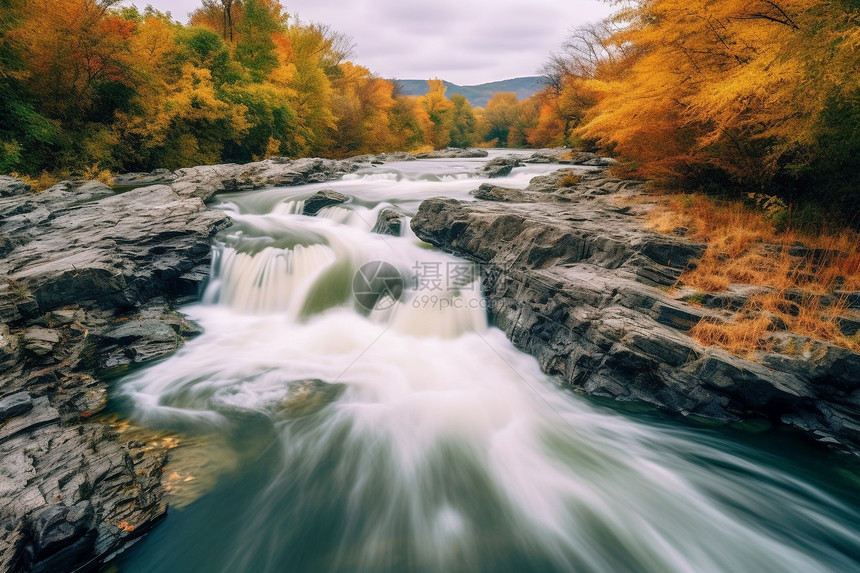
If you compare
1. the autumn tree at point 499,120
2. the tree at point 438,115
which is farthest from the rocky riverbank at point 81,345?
the autumn tree at point 499,120

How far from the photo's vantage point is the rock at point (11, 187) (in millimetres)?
10805

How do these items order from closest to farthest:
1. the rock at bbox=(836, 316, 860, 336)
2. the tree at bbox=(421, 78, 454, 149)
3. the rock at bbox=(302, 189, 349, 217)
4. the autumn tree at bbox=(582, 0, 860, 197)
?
the rock at bbox=(836, 316, 860, 336) → the autumn tree at bbox=(582, 0, 860, 197) → the rock at bbox=(302, 189, 349, 217) → the tree at bbox=(421, 78, 454, 149)

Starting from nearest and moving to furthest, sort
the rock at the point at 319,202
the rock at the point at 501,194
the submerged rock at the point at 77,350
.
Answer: the submerged rock at the point at 77,350, the rock at the point at 501,194, the rock at the point at 319,202

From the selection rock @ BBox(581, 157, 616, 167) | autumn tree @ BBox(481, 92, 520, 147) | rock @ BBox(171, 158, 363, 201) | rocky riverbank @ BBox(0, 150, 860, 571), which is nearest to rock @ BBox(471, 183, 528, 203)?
rocky riverbank @ BBox(0, 150, 860, 571)

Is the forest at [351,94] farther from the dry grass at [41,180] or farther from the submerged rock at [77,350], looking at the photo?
the submerged rock at [77,350]

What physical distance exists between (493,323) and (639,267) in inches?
111

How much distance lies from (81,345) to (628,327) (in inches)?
322

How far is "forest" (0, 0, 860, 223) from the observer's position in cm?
564

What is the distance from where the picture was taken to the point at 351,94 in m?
37.4

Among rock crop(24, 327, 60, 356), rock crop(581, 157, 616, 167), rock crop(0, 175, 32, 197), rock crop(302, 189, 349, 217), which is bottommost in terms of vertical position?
rock crop(24, 327, 60, 356)

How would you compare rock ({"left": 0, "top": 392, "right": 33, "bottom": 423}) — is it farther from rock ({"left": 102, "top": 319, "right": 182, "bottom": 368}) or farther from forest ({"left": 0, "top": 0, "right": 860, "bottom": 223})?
forest ({"left": 0, "top": 0, "right": 860, "bottom": 223})

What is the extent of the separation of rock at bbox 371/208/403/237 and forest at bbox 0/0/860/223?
231 inches

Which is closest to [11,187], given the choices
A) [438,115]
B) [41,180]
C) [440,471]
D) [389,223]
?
[41,180]

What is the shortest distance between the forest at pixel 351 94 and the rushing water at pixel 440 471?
17.1 feet
